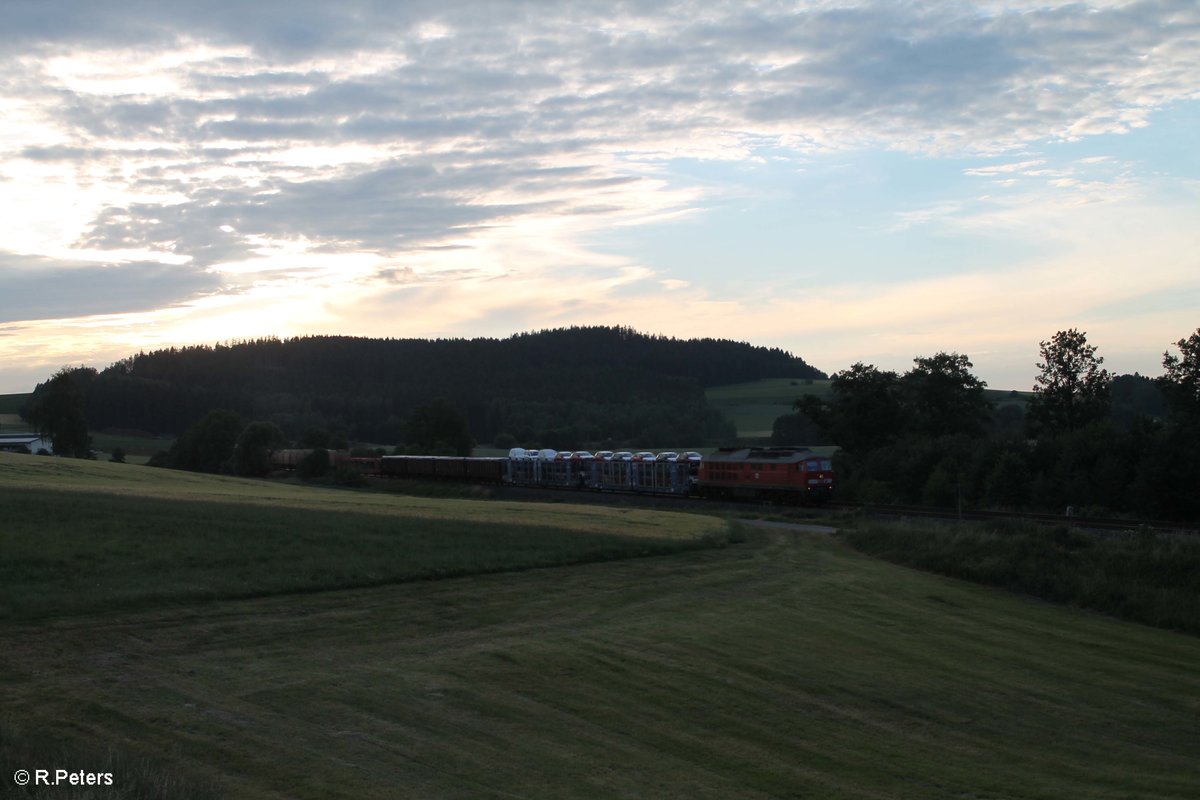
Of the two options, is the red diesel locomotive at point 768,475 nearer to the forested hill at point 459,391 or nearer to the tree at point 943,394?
the tree at point 943,394

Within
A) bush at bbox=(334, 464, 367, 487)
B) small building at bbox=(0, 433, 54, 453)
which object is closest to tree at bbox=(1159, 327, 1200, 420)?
bush at bbox=(334, 464, 367, 487)

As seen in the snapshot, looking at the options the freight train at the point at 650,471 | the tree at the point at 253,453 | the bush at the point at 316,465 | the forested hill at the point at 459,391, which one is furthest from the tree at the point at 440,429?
the forested hill at the point at 459,391

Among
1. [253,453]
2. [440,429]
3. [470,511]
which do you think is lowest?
[470,511]

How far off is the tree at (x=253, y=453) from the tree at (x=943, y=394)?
60.6m

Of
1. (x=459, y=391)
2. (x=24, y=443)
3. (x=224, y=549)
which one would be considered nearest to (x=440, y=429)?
(x=24, y=443)

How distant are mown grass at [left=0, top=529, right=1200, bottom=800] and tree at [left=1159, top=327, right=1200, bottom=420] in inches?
1561

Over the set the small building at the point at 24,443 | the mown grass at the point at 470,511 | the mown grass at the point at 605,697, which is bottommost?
the mown grass at the point at 605,697

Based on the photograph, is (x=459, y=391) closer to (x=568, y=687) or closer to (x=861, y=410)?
(x=861, y=410)

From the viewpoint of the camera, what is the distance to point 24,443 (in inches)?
5098

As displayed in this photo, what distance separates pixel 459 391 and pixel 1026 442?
131305 mm

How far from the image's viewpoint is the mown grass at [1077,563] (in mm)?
26562

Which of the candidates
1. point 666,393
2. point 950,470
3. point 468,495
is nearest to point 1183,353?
point 950,470

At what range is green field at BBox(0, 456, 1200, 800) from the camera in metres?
12.4

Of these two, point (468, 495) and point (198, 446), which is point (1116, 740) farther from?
point (198, 446)
